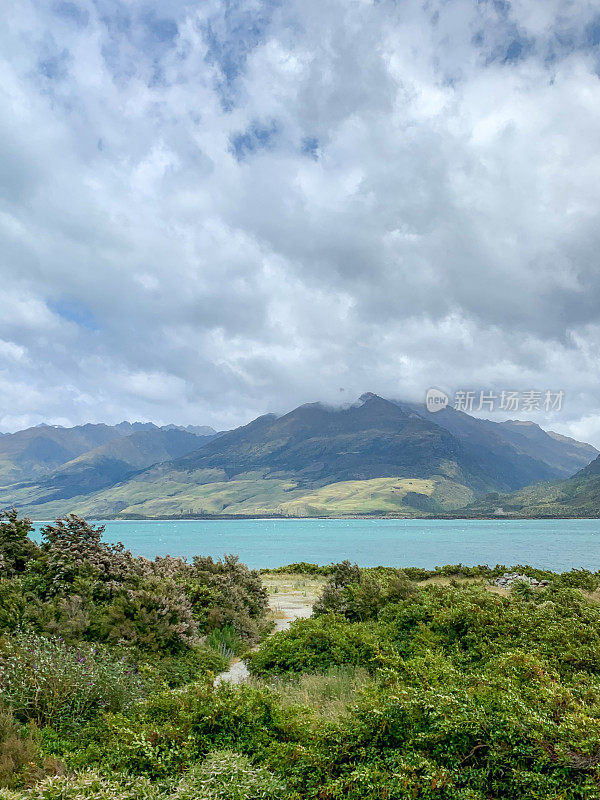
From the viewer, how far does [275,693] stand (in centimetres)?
909

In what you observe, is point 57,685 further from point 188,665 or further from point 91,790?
point 188,665

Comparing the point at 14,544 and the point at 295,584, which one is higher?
the point at 14,544

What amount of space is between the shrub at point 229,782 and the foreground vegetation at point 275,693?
22mm

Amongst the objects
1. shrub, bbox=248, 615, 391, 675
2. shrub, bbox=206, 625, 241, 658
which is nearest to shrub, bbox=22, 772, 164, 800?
shrub, bbox=248, 615, 391, 675

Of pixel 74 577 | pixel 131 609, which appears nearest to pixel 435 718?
pixel 131 609

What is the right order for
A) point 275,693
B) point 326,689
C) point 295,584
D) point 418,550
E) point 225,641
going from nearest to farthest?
point 275,693
point 326,689
point 225,641
point 295,584
point 418,550

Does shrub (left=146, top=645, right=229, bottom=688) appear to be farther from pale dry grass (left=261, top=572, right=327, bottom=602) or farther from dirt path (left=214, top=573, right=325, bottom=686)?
pale dry grass (left=261, top=572, right=327, bottom=602)

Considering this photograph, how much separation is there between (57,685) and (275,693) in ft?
11.6

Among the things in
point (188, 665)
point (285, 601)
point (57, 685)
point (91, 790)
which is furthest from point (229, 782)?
point (285, 601)

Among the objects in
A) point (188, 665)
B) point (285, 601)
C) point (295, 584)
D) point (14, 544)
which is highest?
point (14, 544)

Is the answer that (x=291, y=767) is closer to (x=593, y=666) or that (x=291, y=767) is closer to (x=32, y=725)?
(x=32, y=725)

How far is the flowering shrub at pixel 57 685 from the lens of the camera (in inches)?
309

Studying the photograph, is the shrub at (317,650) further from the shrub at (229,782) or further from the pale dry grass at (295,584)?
the pale dry grass at (295,584)

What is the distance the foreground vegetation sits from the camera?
526 cm
